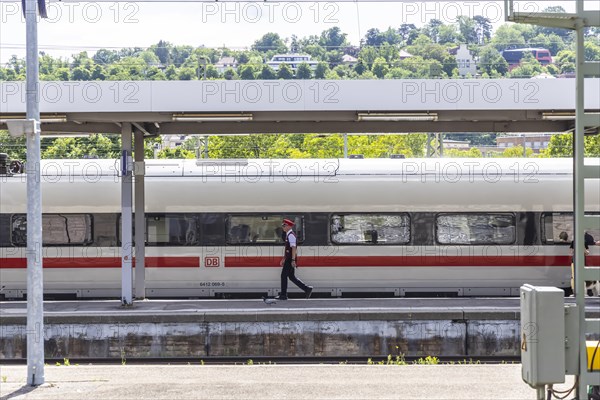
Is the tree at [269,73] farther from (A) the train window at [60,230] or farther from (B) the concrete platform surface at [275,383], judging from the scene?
(B) the concrete platform surface at [275,383]

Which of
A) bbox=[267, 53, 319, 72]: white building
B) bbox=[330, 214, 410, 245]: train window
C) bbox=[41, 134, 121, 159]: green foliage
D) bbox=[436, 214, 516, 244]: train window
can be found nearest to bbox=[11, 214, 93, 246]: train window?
bbox=[330, 214, 410, 245]: train window

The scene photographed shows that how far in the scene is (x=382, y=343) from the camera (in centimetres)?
1364

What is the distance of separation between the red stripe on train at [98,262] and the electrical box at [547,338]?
1135 cm

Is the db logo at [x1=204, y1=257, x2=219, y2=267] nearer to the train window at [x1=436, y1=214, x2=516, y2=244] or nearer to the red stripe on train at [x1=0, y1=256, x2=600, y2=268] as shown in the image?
the red stripe on train at [x1=0, y1=256, x2=600, y2=268]

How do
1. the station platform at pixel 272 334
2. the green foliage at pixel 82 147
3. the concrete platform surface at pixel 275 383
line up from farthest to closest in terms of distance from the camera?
1. the green foliage at pixel 82 147
2. the station platform at pixel 272 334
3. the concrete platform surface at pixel 275 383

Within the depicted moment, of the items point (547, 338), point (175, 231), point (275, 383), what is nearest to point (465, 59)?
point (175, 231)

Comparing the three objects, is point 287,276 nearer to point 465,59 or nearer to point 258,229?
point 258,229

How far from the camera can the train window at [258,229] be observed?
17.1m

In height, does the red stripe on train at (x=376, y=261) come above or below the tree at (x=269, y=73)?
below

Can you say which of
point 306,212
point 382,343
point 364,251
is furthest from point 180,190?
point 382,343

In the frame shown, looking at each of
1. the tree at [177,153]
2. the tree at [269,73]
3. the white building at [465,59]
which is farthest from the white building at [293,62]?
the tree at [177,153]

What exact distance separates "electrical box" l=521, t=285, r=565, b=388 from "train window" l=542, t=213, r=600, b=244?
36.4ft

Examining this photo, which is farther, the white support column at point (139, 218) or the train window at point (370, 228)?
the train window at point (370, 228)

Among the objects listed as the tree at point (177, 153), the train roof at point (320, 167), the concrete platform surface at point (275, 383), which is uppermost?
the tree at point (177, 153)
